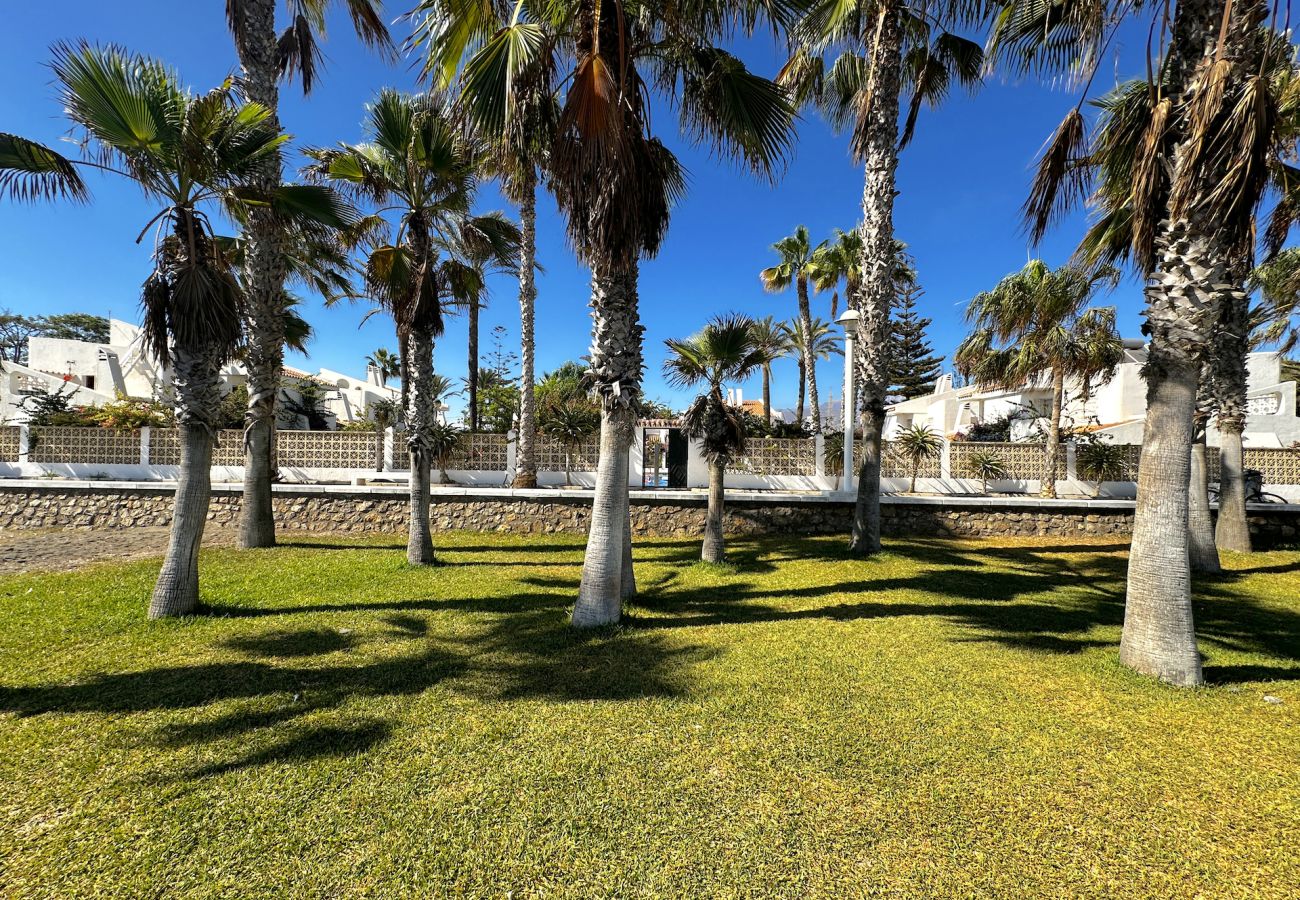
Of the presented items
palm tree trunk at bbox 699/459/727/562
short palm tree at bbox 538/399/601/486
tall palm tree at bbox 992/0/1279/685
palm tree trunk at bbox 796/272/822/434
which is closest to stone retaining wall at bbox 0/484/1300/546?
palm tree trunk at bbox 699/459/727/562

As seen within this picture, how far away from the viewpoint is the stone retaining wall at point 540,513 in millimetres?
11078

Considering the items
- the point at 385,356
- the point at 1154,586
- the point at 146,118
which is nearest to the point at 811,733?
the point at 1154,586

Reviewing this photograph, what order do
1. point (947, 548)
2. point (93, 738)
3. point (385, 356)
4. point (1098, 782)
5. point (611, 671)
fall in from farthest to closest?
point (385, 356), point (947, 548), point (611, 671), point (93, 738), point (1098, 782)

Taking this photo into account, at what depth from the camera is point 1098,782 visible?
2779mm

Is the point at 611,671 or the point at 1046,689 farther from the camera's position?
the point at 611,671

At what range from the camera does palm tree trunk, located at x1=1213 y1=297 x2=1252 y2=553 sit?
28.0 feet

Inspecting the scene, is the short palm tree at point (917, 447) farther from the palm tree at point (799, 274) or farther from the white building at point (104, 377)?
the white building at point (104, 377)

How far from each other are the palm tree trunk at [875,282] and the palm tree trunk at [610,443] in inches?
211

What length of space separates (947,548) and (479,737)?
972 cm

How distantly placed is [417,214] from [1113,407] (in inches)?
1121

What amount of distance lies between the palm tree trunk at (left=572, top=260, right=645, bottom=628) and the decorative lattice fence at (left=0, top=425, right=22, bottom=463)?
19.1 metres

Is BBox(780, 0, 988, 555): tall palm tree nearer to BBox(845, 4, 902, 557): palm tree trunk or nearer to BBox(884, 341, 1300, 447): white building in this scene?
BBox(845, 4, 902, 557): palm tree trunk

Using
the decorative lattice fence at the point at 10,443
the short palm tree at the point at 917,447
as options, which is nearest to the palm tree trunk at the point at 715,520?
the short palm tree at the point at 917,447

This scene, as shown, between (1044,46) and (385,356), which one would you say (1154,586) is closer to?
(1044,46)
